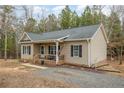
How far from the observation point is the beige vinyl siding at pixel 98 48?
1698cm

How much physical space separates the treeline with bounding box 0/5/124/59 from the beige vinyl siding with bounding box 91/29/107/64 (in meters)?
6.58

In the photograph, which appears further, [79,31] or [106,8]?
[106,8]

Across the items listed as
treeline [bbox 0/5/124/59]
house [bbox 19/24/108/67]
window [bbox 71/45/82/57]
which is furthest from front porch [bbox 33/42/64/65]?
treeline [bbox 0/5/124/59]

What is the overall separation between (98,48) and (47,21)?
20.3 meters

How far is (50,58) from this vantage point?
19562mm

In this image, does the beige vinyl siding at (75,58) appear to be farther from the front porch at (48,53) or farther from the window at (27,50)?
the window at (27,50)

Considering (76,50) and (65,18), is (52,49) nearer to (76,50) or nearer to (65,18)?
(76,50)

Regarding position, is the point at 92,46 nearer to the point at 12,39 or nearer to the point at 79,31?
the point at 79,31

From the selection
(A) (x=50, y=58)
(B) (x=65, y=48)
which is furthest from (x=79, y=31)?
(A) (x=50, y=58)

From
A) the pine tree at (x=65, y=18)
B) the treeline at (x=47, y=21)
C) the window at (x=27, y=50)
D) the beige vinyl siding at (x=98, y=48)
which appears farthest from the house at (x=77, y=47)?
the pine tree at (x=65, y=18)

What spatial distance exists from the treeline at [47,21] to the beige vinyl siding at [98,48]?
6.58 meters

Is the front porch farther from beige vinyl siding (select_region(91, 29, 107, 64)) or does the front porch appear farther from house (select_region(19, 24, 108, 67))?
beige vinyl siding (select_region(91, 29, 107, 64))

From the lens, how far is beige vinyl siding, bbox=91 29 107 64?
1698 cm

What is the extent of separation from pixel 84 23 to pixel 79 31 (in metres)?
12.5
